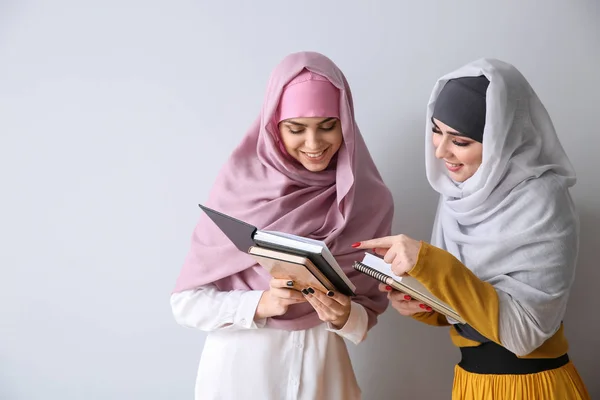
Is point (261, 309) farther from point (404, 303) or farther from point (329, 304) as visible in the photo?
point (404, 303)

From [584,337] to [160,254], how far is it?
63.7 inches

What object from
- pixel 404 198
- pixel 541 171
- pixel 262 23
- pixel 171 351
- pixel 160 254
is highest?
pixel 262 23

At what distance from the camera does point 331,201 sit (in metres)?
1.93

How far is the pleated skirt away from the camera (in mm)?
1654

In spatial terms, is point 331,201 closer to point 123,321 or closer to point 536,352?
point 536,352

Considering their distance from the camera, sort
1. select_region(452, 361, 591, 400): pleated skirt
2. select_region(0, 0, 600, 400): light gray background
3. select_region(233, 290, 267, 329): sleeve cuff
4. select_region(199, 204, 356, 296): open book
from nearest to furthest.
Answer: select_region(199, 204, 356, 296): open book → select_region(452, 361, 591, 400): pleated skirt → select_region(233, 290, 267, 329): sleeve cuff → select_region(0, 0, 600, 400): light gray background

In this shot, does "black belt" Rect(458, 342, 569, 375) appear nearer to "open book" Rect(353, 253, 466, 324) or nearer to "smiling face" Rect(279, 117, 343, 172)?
"open book" Rect(353, 253, 466, 324)

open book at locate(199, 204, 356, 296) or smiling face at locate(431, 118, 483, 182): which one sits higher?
smiling face at locate(431, 118, 483, 182)

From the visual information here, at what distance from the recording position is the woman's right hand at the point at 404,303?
68.9 inches

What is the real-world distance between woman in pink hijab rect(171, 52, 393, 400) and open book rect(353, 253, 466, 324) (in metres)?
0.22

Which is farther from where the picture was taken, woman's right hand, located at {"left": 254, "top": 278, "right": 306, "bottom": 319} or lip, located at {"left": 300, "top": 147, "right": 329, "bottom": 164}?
lip, located at {"left": 300, "top": 147, "right": 329, "bottom": 164}

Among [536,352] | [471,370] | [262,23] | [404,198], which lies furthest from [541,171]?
[262,23]

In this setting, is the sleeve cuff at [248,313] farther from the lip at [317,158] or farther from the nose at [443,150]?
the nose at [443,150]

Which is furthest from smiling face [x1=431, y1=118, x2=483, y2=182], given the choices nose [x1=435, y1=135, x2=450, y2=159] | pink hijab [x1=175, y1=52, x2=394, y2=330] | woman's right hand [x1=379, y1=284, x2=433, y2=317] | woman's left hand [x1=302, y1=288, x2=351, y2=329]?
woman's left hand [x1=302, y1=288, x2=351, y2=329]
